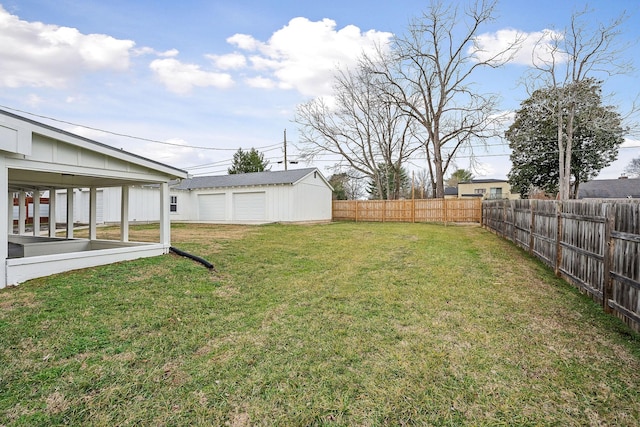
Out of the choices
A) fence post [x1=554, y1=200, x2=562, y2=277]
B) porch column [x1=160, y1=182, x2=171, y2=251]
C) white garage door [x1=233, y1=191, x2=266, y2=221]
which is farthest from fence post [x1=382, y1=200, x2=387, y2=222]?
porch column [x1=160, y1=182, x2=171, y2=251]

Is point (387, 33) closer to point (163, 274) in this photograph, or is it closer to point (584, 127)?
point (584, 127)

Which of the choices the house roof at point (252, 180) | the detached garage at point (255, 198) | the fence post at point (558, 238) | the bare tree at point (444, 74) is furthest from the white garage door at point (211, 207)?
the fence post at point (558, 238)

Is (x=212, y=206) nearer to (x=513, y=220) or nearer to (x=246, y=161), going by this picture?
(x=513, y=220)

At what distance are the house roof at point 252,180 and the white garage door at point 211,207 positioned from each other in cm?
67

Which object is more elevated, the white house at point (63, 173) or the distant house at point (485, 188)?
the distant house at point (485, 188)

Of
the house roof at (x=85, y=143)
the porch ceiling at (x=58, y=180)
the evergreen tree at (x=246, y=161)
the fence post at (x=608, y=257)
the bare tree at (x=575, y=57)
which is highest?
the bare tree at (x=575, y=57)

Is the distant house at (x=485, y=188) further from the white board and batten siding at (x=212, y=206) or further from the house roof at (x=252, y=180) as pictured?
the white board and batten siding at (x=212, y=206)

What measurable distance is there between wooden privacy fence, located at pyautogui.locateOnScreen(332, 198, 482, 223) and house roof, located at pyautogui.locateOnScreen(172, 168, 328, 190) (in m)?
4.05

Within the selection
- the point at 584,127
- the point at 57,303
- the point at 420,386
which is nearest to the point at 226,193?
the point at 57,303

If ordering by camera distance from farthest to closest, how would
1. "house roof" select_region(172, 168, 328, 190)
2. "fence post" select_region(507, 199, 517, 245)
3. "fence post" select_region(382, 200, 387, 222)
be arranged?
"fence post" select_region(382, 200, 387, 222) < "house roof" select_region(172, 168, 328, 190) < "fence post" select_region(507, 199, 517, 245)

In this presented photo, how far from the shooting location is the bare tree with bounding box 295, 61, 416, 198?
26.2 meters

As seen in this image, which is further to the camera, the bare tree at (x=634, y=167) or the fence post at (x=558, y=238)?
the bare tree at (x=634, y=167)

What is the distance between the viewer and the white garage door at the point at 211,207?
1908 centimetres

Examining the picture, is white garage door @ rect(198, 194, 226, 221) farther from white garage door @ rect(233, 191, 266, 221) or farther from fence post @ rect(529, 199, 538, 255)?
fence post @ rect(529, 199, 538, 255)
